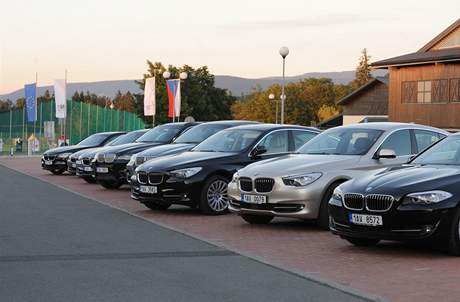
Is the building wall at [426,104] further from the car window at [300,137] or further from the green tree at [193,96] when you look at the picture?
the green tree at [193,96]

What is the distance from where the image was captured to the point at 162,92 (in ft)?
299

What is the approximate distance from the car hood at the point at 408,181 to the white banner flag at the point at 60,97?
114 ft

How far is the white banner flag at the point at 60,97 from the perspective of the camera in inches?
1698

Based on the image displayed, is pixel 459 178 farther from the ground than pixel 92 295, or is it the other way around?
pixel 459 178

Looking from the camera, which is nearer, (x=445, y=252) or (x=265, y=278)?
(x=265, y=278)

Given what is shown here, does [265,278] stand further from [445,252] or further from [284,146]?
[284,146]

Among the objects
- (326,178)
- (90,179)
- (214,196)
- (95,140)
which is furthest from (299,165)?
(95,140)

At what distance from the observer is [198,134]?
18000 millimetres

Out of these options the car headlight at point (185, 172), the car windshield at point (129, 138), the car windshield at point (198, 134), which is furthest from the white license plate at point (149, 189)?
the car windshield at point (129, 138)

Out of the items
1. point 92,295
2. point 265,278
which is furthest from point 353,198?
point 92,295

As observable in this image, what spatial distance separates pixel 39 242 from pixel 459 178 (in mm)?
5276

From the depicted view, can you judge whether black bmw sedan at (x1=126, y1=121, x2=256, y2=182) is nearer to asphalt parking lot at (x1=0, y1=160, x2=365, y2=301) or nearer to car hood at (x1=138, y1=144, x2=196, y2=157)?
car hood at (x1=138, y1=144, x2=196, y2=157)

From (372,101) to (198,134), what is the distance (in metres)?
55.6

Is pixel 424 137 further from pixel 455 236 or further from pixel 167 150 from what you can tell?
pixel 167 150
